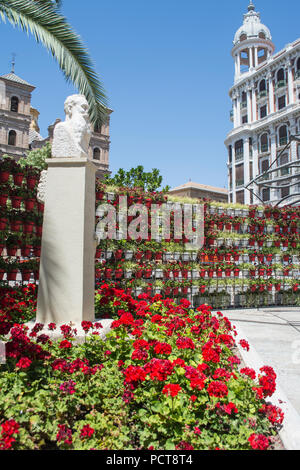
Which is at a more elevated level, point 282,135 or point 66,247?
point 282,135

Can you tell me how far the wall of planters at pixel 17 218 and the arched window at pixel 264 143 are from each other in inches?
1518

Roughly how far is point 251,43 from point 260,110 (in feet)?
32.3

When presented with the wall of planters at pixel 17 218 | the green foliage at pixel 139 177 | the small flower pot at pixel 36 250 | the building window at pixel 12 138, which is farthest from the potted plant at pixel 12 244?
the building window at pixel 12 138

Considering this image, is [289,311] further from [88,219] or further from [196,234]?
[88,219]

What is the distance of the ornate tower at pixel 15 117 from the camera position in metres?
34.9

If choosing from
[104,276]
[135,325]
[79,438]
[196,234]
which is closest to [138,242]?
[104,276]

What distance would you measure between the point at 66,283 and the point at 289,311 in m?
6.99

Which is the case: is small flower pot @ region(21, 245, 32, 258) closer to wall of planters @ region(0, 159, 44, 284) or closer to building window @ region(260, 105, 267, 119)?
wall of planters @ region(0, 159, 44, 284)

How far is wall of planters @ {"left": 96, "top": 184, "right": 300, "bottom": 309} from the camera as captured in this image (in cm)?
763

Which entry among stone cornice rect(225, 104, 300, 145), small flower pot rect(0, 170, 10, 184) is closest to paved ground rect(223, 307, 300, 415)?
small flower pot rect(0, 170, 10, 184)

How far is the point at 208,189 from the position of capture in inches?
2217

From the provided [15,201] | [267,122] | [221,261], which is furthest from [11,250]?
[267,122]

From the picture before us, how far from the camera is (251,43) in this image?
1670 inches

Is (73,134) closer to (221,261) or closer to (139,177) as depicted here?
(221,261)
